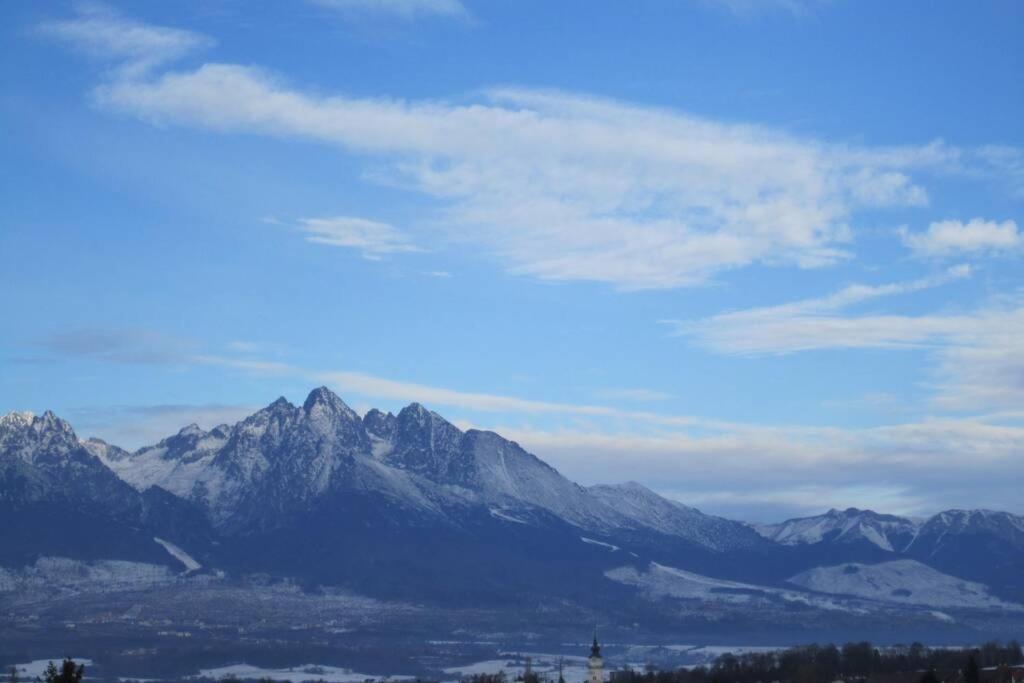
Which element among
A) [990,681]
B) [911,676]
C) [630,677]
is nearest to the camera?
[990,681]

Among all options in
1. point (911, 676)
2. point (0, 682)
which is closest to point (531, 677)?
point (911, 676)

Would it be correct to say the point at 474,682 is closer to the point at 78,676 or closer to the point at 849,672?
the point at 849,672

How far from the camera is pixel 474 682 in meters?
195

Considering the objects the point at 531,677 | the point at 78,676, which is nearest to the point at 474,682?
the point at 531,677

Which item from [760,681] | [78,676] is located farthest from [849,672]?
[78,676]

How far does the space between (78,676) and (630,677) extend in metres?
129

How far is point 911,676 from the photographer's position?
172 metres

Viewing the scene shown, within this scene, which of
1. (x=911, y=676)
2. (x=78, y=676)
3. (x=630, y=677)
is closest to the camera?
(x=78, y=676)

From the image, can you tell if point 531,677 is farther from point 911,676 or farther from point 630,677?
point 911,676

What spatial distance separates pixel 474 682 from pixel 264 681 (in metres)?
24.6

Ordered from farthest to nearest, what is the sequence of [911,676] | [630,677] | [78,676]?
[630,677]
[911,676]
[78,676]

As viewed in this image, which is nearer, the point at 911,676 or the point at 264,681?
the point at 911,676

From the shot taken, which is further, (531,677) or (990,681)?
(531,677)

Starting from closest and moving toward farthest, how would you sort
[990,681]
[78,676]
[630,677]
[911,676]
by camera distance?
[78,676] → [990,681] → [911,676] → [630,677]
